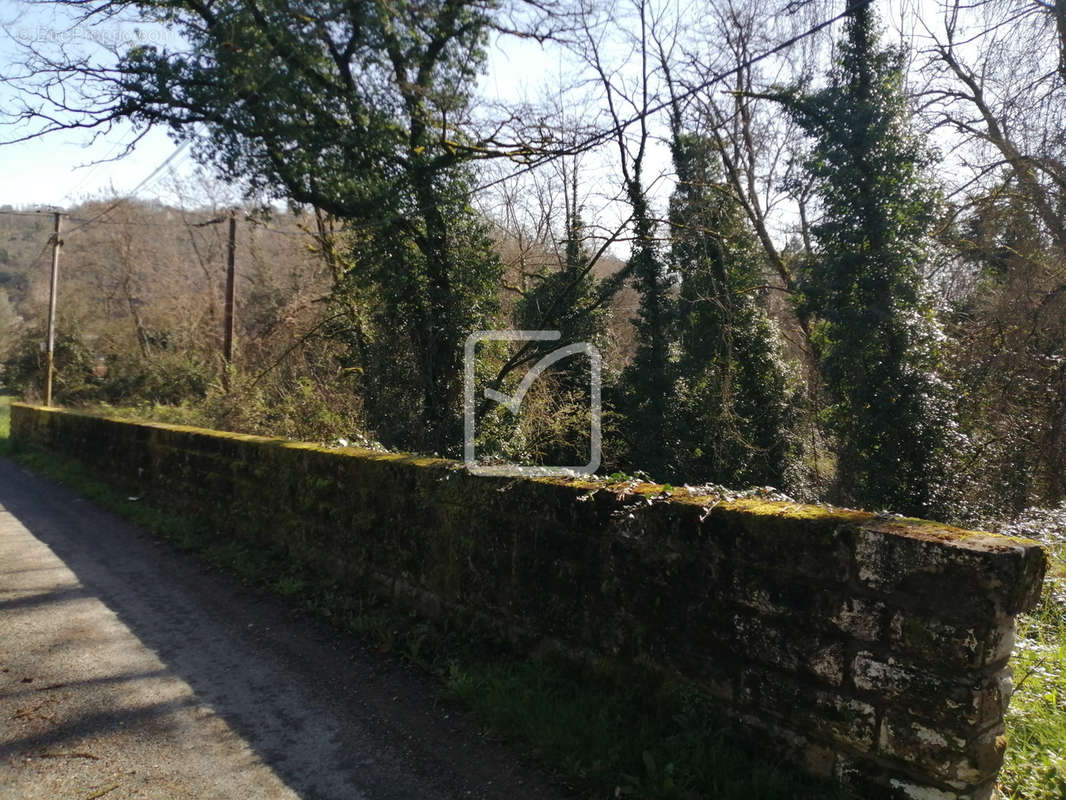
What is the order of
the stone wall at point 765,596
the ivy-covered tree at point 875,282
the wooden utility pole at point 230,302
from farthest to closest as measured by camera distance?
the wooden utility pole at point 230,302
the ivy-covered tree at point 875,282
the stone wall at point 765,596

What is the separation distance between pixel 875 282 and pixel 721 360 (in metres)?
3.68

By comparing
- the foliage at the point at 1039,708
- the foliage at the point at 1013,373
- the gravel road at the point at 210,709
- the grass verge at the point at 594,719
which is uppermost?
the foliage at the point at 1013,373

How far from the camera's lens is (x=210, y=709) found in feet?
13.2

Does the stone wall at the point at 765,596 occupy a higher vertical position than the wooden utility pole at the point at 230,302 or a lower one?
lower

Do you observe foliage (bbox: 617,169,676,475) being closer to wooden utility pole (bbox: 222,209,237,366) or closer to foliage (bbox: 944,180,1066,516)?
foliage (bbox: 944,180,1066,516)

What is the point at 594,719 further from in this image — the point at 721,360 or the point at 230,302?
the point at 230,302

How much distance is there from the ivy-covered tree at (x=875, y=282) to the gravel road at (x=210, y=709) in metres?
12.1

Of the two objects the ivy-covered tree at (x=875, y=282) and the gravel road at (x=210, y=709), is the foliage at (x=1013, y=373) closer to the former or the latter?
the ivy-covered tree at (x=875, y=282)

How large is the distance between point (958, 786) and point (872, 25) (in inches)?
652

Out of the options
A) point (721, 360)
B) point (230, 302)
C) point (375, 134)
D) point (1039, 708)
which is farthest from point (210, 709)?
point (230, 302)

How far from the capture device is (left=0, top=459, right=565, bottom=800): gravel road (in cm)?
329

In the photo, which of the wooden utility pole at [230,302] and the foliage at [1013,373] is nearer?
the foliage at [1013,373]

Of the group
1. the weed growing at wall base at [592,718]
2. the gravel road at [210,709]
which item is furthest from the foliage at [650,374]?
the weed growing at wall base at [592,718]

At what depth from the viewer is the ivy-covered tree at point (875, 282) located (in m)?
13.8
